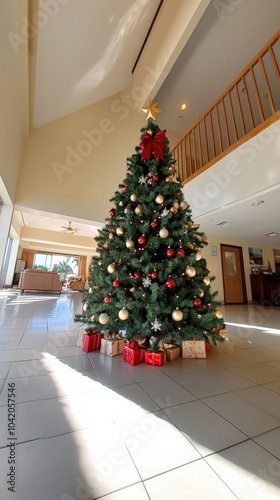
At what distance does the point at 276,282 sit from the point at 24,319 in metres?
6.16

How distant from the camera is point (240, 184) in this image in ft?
8.95

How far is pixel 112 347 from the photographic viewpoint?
1449 mm

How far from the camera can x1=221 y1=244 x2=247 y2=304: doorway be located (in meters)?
5.20

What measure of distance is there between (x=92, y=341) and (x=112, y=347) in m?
0.19

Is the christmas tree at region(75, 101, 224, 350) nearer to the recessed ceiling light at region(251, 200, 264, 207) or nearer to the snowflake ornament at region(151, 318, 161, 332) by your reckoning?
the snowflake ornament at region(151, 318, 161, 332)

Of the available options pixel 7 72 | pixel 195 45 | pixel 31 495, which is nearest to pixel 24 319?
pixel 31 495

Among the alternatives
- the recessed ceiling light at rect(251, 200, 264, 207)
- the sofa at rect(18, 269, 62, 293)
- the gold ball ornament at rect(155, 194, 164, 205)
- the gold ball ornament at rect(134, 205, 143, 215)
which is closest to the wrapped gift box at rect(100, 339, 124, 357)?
the gold ball ornament at rect(134, 205, 143, 215)

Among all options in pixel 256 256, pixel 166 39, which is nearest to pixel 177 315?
pixel 166 39

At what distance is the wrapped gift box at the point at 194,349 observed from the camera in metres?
1.47

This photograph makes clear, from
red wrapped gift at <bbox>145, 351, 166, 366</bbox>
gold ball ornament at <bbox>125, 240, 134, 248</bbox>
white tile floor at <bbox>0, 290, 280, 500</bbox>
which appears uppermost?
gold ball ornament at <bbox>125, 240, 134, 248</bbox>

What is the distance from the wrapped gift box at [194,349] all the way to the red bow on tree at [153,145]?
1617 millimetres

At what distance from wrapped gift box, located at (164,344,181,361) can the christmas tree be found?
11 cm

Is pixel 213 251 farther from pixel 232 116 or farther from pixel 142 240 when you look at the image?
pixel 142 240

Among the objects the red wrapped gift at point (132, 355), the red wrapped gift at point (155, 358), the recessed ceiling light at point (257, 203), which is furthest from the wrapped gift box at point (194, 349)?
the recessed ceiling light at point (257, 203)
